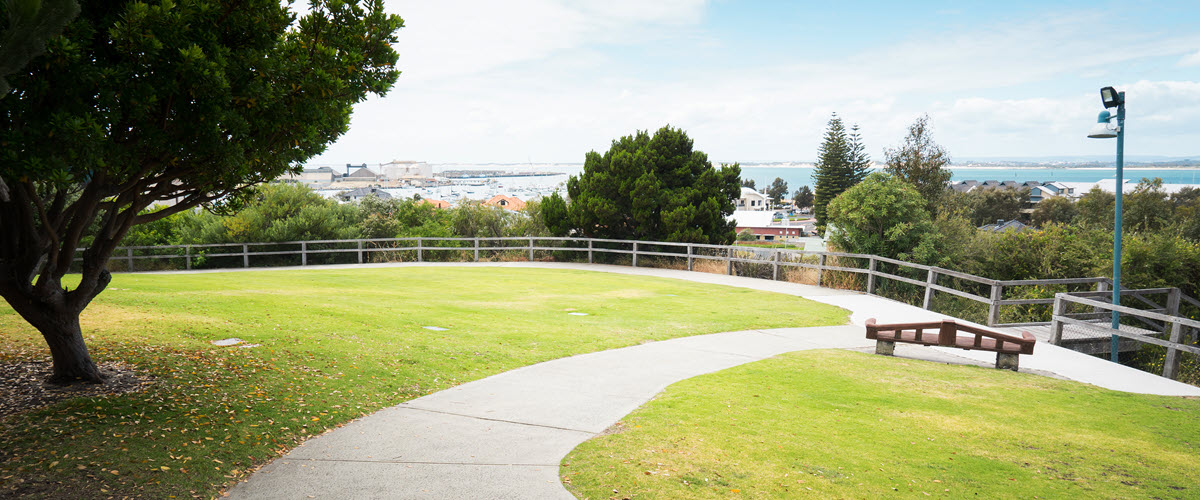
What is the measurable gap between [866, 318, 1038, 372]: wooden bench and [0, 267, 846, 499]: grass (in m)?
2.21

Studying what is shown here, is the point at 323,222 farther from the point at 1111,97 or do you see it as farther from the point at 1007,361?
the point at 1111,97

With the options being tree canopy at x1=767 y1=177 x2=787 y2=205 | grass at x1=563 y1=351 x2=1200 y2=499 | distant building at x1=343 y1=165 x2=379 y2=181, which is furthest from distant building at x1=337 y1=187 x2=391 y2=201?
tree canopy at x1=767 y1=177 x2=787 y2=205

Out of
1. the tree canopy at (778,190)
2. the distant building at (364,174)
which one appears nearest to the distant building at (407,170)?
the distant building at (364,174)

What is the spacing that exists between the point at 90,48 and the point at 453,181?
114 meters

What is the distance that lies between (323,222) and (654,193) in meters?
11.4

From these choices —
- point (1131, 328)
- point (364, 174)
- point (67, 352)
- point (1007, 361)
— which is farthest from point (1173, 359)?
point (364, 174)

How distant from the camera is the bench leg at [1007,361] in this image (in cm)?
854

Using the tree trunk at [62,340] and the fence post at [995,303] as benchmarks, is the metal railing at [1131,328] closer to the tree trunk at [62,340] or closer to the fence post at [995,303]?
the fence post at [995,303]

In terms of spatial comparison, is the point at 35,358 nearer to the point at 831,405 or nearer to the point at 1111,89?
the point at 831,405

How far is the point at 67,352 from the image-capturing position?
5941 millimetres

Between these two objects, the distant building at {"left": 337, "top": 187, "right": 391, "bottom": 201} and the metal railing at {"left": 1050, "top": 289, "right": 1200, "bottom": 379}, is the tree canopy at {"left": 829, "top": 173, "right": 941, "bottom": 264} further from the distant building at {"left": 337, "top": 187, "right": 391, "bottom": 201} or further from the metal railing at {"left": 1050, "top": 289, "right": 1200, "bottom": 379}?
the distant building at {"left": 337, "top": 187, "right": 391, "bottom": 201}

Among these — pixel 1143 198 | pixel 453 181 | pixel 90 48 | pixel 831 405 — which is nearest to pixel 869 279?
pixel 831 405

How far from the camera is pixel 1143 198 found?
40.8 meters

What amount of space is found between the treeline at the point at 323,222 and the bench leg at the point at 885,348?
1632cm
